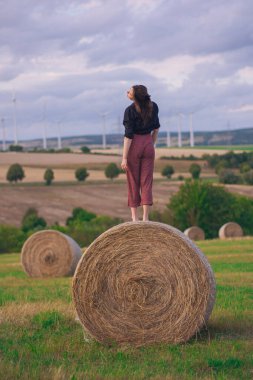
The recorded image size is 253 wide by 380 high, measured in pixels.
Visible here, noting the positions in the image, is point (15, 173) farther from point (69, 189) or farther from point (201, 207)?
point (201, 207)

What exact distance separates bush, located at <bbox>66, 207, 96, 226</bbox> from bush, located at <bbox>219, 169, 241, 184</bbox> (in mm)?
27094

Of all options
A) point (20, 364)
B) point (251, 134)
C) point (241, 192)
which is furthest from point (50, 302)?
point (251, 134)

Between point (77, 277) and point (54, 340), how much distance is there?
0.78m

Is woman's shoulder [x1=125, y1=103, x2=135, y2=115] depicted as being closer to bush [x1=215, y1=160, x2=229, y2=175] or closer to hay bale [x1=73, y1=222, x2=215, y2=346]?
hay bale [x1=73, y1=222, x2=215, y2=346]

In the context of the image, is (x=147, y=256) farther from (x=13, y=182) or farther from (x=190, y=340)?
(x=13, y=182)

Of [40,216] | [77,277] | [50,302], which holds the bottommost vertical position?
[40,216]

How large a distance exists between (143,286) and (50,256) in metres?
18.1

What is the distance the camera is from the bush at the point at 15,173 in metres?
100

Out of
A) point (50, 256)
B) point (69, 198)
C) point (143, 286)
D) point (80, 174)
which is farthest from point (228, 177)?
point (143, 286)

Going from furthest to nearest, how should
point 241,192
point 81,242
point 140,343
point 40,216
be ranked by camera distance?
1. point 241,192
2. point 40,216
3. point 81,242
4. point 140,343

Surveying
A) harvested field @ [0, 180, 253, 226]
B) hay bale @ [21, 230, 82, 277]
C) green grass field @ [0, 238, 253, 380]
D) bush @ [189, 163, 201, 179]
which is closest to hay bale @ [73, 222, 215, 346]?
green grass field @ [0, 238, 253, 380]

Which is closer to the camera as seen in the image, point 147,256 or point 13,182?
point 147,256

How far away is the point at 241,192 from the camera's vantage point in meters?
93.9

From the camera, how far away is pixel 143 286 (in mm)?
10438
